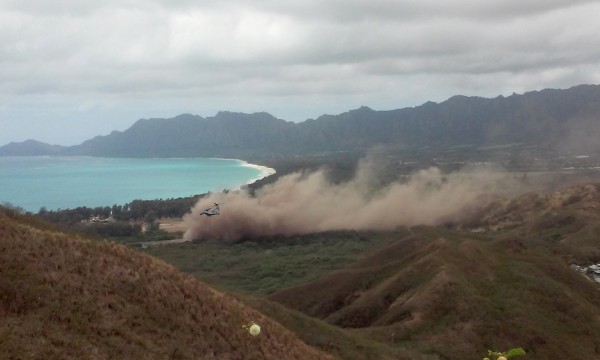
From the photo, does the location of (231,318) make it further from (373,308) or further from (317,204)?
(317,204)

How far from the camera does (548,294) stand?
78125 millimetres

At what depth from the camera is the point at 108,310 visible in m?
32.8

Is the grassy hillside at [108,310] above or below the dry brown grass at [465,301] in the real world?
above

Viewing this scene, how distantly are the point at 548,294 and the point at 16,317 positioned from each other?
230ft

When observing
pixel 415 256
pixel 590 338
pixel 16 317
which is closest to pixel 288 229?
pixel 415 256

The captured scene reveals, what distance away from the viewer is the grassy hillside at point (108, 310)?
2758cm

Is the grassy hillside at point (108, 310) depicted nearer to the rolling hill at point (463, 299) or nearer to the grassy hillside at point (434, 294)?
the grassy hillside at point (434, 294)

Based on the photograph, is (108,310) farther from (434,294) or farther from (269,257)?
(269,257)

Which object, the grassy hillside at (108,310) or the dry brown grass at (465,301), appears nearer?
the grassy hillside at (108,310)

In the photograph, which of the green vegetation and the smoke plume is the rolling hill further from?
the smoke plume

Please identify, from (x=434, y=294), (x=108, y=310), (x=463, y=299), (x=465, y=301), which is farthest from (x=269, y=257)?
(x=108, y=310)

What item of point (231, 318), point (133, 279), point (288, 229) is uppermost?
point (133, 279)

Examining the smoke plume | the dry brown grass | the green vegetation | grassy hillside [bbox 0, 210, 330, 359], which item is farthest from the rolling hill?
the smoke plume

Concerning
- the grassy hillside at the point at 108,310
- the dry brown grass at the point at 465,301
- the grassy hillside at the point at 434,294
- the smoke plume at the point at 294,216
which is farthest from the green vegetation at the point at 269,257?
the grassy hillside at the point at 108,310
